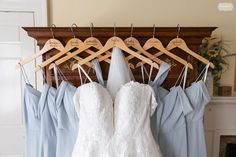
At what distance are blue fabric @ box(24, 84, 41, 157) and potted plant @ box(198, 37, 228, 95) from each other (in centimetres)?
107

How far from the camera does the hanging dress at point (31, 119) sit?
1201 millimetres

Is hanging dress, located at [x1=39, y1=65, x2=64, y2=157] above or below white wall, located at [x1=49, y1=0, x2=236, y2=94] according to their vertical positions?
below

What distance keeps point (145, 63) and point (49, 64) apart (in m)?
0.53

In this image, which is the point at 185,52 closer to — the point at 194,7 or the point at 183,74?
the point at 183,74

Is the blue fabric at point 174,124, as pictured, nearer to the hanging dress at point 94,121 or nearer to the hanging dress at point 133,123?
the hanging dress at point 133,123

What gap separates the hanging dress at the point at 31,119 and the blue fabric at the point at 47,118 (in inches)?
1.5

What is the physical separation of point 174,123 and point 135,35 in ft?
1.70

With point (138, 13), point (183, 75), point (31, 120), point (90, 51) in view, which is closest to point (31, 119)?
point (31, 120)

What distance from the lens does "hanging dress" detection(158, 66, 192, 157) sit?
→ 119cm

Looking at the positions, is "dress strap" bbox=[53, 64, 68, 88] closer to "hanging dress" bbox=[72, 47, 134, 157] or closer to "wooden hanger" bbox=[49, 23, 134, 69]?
"wooden hanger" bbox=[49, 23, 134, 69]

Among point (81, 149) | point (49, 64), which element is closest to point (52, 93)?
point (49, 64)

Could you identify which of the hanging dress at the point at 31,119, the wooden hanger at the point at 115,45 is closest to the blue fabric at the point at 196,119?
the wooden hanger at the point at 115,45

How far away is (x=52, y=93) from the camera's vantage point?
1188 mm

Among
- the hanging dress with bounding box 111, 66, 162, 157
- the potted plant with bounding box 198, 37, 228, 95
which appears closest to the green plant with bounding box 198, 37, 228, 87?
the potted plant with bounding box 198, 37, 228, 95
